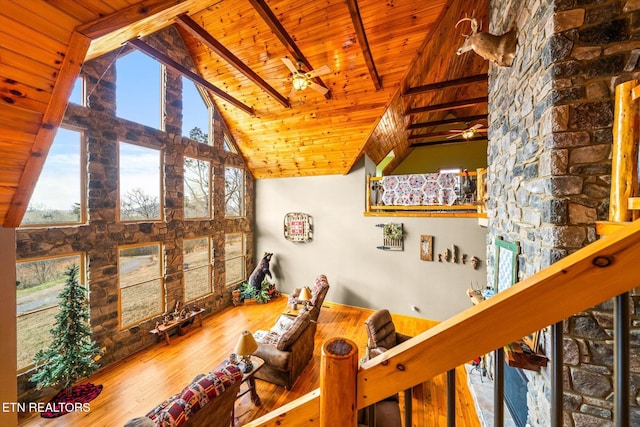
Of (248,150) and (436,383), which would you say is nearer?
(436,383)

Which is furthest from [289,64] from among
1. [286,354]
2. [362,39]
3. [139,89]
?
[286,354]

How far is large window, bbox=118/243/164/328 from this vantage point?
422 centimetres

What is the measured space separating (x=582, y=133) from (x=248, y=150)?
6546 millimetres

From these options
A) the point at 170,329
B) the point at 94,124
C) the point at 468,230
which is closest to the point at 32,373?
the point at 170,329

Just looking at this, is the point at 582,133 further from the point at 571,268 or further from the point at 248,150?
the point at 248,150

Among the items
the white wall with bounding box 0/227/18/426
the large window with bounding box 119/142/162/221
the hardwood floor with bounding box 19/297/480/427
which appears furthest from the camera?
the large window with bounding box 119/142/162/221

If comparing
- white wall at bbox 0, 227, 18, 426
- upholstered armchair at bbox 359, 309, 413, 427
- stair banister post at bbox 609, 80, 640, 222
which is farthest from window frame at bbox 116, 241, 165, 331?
stair banister post at bbox 609, 80, 640, 222

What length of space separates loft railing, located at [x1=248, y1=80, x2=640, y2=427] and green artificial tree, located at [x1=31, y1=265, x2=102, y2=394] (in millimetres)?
→ 4074

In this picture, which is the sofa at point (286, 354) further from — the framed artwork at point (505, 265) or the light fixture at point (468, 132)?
the light fixture at point (468, 132)

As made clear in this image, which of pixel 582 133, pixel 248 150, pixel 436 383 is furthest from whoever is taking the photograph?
pixel 248 150

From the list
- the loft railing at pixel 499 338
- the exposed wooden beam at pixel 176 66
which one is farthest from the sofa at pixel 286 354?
the exposed wooden beam at pixel 176 66

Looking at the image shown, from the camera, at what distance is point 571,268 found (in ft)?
1.75

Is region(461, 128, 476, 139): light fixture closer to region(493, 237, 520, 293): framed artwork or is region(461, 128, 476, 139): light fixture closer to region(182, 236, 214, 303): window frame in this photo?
region(493, 237, 520, 293): framed artwork

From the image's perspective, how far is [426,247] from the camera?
5336 mm
